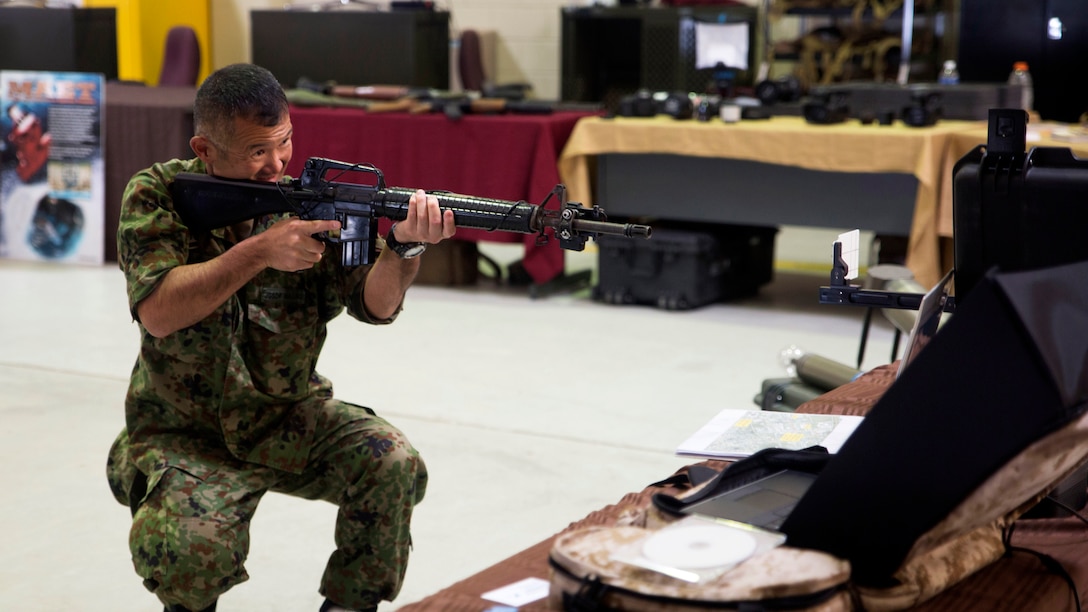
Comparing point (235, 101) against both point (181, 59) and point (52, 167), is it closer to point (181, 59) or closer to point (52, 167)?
point (52, 167)

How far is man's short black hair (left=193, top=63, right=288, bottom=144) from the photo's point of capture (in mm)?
2059

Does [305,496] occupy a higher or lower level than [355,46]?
lower

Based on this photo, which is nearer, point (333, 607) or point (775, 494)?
point (775, 494)

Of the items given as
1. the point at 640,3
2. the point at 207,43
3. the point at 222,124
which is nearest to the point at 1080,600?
the point at 222,124

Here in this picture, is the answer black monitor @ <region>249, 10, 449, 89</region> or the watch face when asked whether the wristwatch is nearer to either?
the watch face

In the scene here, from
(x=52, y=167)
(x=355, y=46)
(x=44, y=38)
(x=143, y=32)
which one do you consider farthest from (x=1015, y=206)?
(x=143, y=32)

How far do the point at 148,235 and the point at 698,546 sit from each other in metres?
1.30

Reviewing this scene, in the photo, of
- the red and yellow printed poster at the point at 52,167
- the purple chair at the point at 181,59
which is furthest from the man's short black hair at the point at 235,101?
the purple chair at the point at 181,59

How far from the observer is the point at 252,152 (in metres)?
2.15

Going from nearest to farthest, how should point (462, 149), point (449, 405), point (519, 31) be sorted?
point (449, 405) < point (462, 149) < point (519, 31)

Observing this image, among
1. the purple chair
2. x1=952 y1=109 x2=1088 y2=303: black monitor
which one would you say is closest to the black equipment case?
x1=952 y1=109 x2=1088 y2=303: black monitor

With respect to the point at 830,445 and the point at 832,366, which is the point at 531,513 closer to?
the point at 832,366

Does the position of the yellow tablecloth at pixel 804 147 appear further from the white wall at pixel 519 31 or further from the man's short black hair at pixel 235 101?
the white wall at pixel 519 31

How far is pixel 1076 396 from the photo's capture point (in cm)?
117
